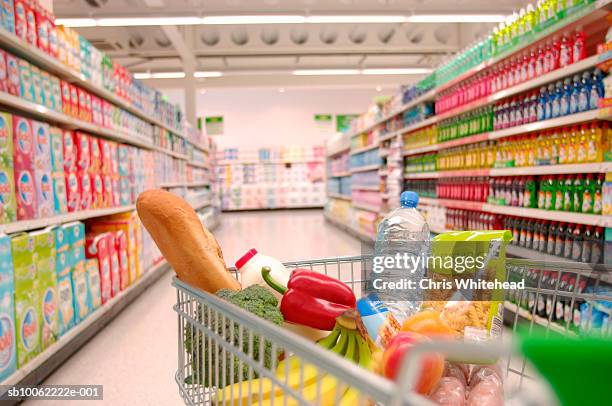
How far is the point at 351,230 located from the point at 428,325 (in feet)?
24.4

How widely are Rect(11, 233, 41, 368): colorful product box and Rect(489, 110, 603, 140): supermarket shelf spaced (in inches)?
112

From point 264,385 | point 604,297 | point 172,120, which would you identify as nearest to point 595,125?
point 604,297

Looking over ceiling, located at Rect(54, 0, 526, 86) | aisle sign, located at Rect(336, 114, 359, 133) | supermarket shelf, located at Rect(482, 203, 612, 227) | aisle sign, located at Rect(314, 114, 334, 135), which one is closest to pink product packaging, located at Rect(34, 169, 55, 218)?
supermarket shelf, located at Rect(482, 203, 612, 227)

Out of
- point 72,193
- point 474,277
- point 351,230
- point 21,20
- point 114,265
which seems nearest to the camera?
point 474,277

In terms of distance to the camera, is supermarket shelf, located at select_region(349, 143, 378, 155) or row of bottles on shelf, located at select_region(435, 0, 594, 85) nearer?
row of bottles on shelf, located at select_region(435, 0, 594, 85)

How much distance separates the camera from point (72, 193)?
2.94 metres

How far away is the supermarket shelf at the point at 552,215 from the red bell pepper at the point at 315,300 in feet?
6.38

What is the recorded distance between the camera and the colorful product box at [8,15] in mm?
2260

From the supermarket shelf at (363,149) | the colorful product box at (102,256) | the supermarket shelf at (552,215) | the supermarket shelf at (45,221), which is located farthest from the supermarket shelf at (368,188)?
the colorful product box at (102,256)

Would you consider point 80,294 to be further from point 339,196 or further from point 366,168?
point 339,196

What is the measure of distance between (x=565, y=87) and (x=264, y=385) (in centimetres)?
268

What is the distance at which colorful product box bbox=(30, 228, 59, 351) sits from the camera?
231 centimetres

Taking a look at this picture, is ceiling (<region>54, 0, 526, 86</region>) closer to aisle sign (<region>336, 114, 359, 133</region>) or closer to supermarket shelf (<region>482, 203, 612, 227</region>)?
aisle sign (<region>336, 114, 359, 133</region>)

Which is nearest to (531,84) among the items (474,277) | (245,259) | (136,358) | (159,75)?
(474,277)
